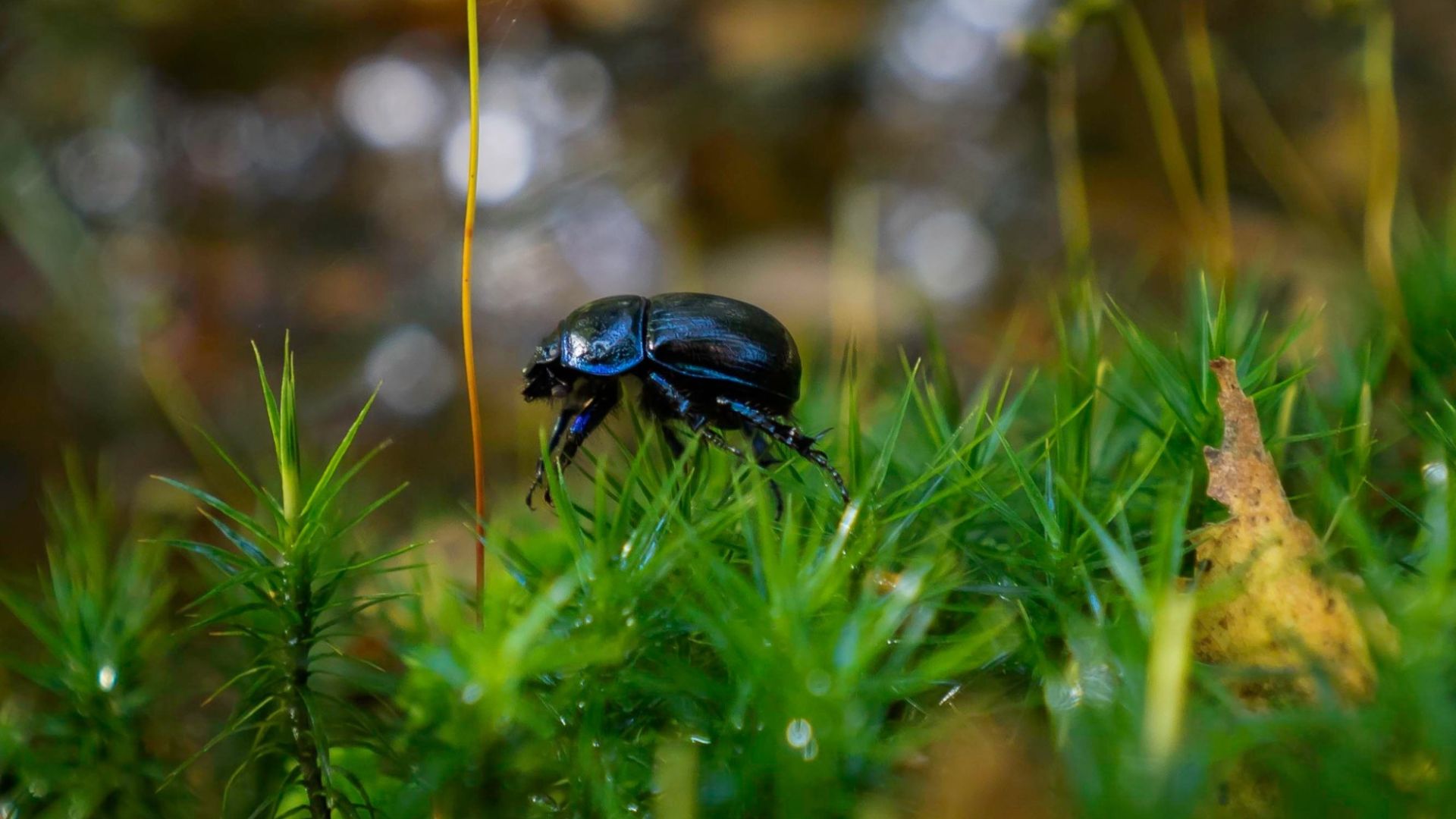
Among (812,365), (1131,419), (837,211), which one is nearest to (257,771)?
(1131,419)

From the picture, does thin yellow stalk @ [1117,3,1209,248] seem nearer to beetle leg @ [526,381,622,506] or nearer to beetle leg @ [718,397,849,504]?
beetle leg @ [718,397,849,504]

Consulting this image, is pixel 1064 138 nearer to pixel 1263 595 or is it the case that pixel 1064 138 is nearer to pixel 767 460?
pixel 767 460

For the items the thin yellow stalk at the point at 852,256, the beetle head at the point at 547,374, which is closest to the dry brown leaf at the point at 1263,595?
the beetle head at the point at 547,374

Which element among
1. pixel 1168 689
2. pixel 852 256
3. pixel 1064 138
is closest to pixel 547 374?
pixel 1168 689

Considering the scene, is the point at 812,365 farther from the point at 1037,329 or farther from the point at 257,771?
the point at 257,771

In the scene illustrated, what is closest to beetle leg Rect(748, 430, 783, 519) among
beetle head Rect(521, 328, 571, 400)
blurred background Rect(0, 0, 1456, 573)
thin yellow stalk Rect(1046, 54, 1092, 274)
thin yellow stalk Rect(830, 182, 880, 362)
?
beetle head Rect(521, 328, 571, 400)

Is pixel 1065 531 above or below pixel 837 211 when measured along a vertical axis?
above

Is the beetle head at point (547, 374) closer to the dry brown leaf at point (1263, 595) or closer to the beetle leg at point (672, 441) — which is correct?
the beetle leg at point (672, 441)

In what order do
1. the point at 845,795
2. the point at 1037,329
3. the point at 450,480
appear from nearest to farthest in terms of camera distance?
1. the point at 845,795
2. the point at 1037,329
3. the point at 450,480
